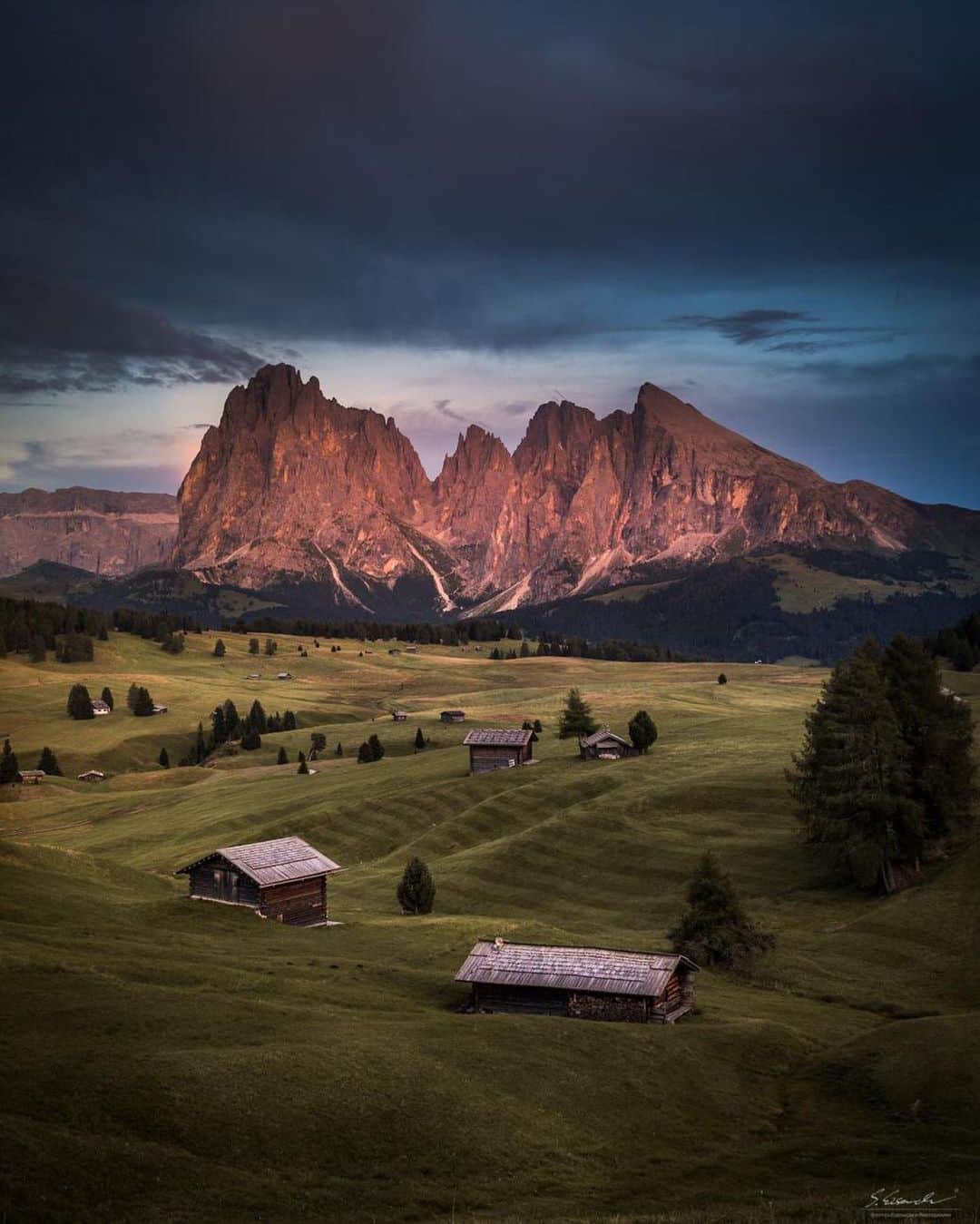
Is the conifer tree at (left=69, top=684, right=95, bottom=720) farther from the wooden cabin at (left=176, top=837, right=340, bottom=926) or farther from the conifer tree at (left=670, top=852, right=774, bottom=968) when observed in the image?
the conifer tree at (left=670, top=852, right=774, bottom=968)

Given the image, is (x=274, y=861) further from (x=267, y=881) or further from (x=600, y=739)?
(x=600, y=739)

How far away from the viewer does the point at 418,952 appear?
2274 inches

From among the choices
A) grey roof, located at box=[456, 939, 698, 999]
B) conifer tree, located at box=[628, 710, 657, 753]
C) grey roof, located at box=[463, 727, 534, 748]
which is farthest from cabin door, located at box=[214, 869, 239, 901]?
conifer tree, located at box=[628, 710, 657, 753]

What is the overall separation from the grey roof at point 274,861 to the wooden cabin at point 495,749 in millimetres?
44672

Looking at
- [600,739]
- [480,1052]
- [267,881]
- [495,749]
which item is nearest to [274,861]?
[267,881]

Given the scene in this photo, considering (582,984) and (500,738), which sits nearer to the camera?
(582,984)

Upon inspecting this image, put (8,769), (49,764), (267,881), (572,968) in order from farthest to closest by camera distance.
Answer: (49,764), (8,769), (267,881), (572,968)

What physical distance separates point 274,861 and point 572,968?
24.3m

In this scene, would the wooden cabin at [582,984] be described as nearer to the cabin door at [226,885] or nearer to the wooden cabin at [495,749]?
the cabin door at [226,885]

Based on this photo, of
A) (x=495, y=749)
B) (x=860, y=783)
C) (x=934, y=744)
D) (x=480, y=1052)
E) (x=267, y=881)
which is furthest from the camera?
(x=495, y=749)

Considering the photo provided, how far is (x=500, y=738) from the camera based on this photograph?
379 feet

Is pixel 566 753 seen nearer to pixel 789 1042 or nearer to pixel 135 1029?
pixel 789 1042

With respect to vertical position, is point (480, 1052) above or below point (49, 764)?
above

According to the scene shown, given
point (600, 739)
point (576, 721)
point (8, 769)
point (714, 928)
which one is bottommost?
point (8, 769)
